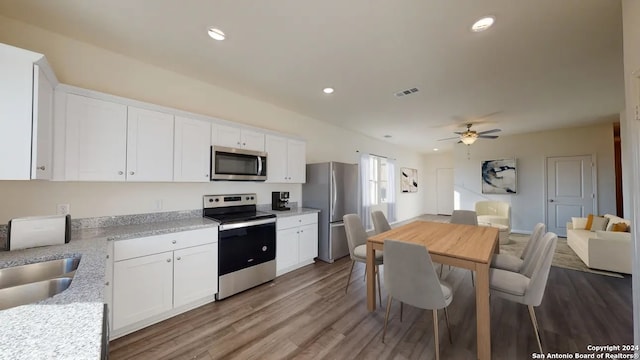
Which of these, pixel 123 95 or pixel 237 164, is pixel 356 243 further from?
pixel 123 95

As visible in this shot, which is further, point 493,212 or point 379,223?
point 493,212

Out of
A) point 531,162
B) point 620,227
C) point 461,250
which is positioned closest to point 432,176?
point 531,162

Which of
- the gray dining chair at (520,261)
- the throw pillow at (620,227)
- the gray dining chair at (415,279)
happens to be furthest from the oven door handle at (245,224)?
the throw pillow at (620,227)

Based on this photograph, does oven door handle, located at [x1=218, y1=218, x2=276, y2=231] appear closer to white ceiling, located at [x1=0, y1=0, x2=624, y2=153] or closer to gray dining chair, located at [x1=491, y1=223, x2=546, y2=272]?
white ceiling, located at [x1=0, y1=0, x2=624, y2=153]

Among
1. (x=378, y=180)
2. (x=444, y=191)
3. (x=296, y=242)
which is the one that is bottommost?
(x=296, y=242)

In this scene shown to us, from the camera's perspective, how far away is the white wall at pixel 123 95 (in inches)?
78.0

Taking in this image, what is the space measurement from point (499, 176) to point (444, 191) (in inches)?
109

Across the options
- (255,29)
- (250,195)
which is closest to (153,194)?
(250,195)

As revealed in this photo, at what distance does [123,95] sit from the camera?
2439 mm

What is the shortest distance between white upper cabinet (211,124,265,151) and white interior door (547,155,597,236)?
274 inches

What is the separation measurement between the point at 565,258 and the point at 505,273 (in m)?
3.13

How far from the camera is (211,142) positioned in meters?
2.83

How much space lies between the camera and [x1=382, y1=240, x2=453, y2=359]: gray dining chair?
5.71 ft

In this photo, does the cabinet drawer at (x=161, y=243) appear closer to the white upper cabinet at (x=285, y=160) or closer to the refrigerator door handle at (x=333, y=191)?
the white upper cabinet at (x=285, y=160)
